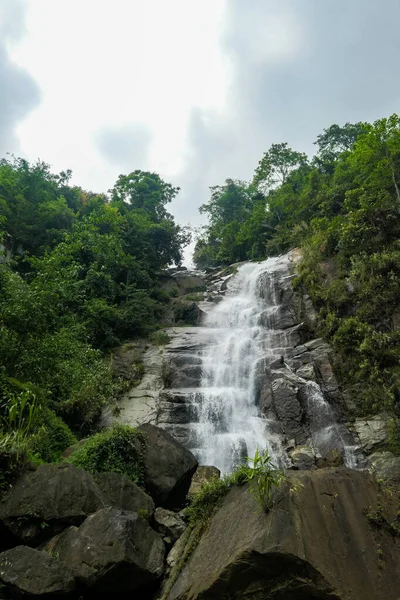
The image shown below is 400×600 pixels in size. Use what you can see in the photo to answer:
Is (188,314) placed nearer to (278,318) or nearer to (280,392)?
(278,318)

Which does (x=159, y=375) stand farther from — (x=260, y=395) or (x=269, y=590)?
(x=269, y=590)

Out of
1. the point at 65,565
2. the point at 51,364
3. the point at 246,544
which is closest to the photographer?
the point at 246,544

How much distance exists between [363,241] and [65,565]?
15.1 metres

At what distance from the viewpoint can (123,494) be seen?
5965mm

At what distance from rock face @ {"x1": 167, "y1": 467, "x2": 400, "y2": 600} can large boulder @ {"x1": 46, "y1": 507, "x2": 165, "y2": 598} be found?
502 millimetres

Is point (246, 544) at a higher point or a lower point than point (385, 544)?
higher

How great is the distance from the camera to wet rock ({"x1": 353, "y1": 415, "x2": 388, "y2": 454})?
10516 millimetres

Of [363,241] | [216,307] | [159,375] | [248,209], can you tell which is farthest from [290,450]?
[248,209]

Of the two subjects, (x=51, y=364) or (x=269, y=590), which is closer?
(x=269, y=590)

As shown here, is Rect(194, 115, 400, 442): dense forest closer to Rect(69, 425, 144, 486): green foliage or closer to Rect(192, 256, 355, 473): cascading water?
Rect(192, 256, 355, 473): cascading water

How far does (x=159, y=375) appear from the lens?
50.0ft

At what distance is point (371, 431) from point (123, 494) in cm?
794

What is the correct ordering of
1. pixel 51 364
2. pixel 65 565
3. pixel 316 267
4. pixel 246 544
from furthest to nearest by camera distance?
pixel 316 267 → pixel 51 364 → pixel 65 565 → pixel 246 544

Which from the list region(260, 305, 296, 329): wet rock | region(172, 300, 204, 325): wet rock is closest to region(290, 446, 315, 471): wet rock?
region(260, 305, 296, 329): wet rock
